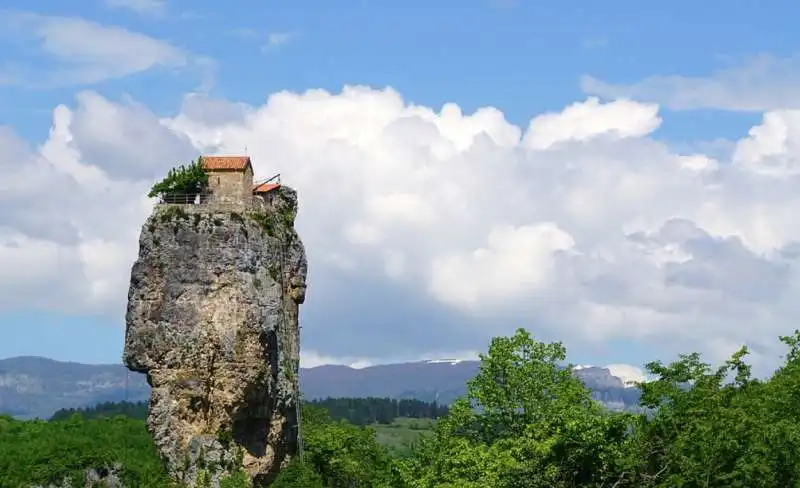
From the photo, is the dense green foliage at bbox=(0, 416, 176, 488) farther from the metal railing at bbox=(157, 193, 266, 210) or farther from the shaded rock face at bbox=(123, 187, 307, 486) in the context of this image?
the metal railing at bbox=(157, 193, 266, 210)

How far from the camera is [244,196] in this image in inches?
3425

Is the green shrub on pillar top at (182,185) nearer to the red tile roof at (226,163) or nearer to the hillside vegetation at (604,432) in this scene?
the red tile roof at (226,163)

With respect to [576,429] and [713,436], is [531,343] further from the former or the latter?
[713,436]

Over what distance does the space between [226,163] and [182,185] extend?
338 centimetres

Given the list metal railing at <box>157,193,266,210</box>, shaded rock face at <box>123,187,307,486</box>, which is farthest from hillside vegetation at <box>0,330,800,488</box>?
metal railing at <box>157,193,266,210</box>

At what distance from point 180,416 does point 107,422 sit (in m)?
11.2

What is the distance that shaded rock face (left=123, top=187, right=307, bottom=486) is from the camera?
8244cm

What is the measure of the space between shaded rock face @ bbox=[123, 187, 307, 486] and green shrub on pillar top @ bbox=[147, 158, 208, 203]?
179 cm

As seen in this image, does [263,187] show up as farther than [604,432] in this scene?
Yes

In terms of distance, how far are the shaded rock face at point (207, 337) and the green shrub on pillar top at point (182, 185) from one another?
5.88ft

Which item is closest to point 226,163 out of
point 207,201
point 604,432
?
point 207,201

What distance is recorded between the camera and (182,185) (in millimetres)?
86312

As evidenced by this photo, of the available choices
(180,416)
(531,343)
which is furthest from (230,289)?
(531,343)

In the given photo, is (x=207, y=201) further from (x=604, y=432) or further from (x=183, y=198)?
(x=604, y=432)
